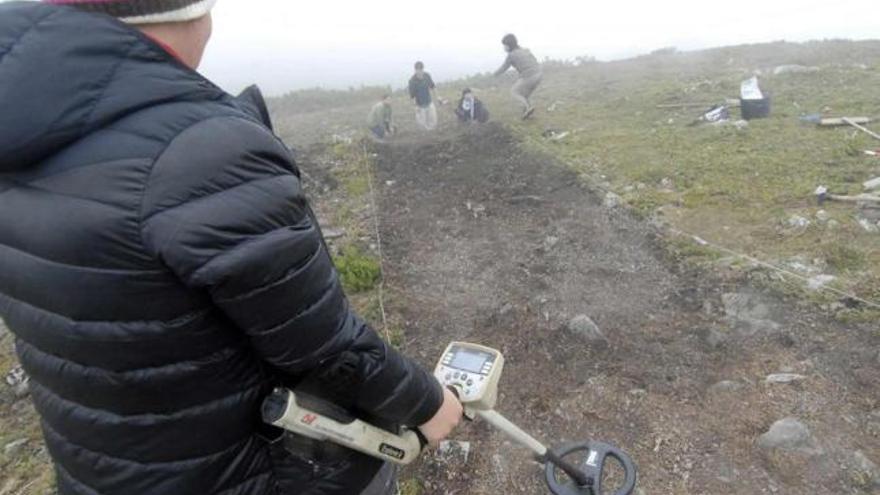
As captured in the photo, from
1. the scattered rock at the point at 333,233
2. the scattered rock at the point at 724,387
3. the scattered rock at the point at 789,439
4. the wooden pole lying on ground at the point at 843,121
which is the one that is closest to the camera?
the scattered rock at the point at 789,439

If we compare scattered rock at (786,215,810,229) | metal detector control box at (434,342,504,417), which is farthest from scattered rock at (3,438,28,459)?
scattered rock at (786,215,810,229)

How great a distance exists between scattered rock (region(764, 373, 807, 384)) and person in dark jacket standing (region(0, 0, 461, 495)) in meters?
3.45

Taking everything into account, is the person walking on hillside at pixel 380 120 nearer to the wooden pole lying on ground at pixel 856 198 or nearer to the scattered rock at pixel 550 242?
the scattered rock at pixel 550 242

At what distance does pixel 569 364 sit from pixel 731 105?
29.3 ft

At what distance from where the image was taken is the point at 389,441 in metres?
1.77

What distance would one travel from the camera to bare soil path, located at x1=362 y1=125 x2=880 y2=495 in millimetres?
3471

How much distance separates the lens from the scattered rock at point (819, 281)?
16.1 ft

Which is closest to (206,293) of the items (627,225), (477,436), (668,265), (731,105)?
(477,436)

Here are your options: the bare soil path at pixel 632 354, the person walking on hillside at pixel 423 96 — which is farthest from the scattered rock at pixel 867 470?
the person walking on hillside at pixel 423 96

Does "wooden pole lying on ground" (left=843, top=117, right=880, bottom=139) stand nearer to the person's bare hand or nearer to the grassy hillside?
the grassy hillside

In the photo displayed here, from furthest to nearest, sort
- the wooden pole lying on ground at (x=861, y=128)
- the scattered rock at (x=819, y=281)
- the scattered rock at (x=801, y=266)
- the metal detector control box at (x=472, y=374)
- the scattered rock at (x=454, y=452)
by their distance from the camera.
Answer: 1. the wooden pole lying on ground at (x=861, y=128)
2. the scattered rock at (x=801, y=266)
3. the scattered rock at (x=819, y=281)
4. the scattered rock at (x=454, y=452)
5. the metal detector control box at (x=472, y=374)

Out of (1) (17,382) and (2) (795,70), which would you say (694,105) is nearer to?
(2) (795,70)

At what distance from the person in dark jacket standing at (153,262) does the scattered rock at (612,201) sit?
6206 mm

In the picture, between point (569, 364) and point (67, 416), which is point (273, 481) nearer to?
point (67, 416)
